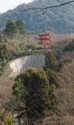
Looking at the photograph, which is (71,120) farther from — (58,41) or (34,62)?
(58,41)

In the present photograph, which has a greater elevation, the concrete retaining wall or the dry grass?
the dry grass

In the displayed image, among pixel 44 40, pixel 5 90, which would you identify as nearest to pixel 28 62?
pixel 44 40

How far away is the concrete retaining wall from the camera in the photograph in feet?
107

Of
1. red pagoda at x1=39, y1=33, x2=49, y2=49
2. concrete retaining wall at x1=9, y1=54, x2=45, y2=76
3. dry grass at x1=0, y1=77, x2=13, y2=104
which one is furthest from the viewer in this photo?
red pagoda at x1=39, y1=33, x2=49, y2=49

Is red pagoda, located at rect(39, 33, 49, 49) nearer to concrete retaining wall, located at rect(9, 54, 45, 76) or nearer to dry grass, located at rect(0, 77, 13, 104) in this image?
concrete retaining wall, located at rect(9, 54, 45, 76)


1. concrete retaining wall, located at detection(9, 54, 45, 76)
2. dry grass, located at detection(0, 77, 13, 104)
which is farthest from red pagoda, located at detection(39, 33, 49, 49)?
dry grass, located at detection(0, 77, 13, 104)

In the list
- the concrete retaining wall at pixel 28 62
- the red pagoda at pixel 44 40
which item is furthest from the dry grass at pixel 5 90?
the red pagoda at pixel 44 40

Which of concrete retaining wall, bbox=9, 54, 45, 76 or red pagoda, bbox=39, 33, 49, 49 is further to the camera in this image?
red pagoda, bbox=39, 33, 49, 49

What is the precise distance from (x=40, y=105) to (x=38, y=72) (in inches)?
64.9

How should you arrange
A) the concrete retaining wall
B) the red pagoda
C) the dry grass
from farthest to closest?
the red pagoda, the concrete retaining wall, the dry grass

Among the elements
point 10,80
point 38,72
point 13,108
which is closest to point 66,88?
point 38,72

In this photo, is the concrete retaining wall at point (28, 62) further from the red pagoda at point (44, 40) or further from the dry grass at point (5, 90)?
the dry grass at point (5, 90)

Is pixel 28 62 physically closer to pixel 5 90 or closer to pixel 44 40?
pixel 44 40

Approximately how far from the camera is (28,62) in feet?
112
